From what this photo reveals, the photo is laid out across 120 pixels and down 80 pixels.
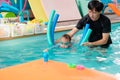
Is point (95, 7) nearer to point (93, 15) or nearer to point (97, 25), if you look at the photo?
point (93, 15)

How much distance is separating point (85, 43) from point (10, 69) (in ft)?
6.39

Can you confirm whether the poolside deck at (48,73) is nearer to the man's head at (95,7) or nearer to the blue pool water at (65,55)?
the blue pool water at (65,55)

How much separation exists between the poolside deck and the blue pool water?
1.14 meters

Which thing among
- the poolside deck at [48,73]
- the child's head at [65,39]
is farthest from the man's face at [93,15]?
the poolside deck at [48,73]

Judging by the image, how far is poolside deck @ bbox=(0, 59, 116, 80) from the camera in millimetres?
1938

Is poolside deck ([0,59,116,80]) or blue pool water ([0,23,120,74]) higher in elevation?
poolside deck ([0,59,116,80])

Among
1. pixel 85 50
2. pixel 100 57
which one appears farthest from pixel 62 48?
pixel 100 57

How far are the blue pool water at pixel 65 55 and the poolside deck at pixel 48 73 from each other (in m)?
1.14

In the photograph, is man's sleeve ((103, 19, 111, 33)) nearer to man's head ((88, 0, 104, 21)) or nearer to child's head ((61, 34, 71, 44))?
man's head ((88, 0, 104, 21))

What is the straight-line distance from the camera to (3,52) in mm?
3980

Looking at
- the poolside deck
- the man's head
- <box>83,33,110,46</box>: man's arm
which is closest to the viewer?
the poolside deck

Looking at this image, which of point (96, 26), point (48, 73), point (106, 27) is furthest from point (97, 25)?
point (48, 73)

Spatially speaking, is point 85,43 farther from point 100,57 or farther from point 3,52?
point 3,52

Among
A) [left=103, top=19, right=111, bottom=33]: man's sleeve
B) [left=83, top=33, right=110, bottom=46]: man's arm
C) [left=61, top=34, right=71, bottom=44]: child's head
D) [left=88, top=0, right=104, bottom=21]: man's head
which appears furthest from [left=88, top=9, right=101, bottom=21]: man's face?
[left=61, top=34, right=71, bottom=44]: child's head
